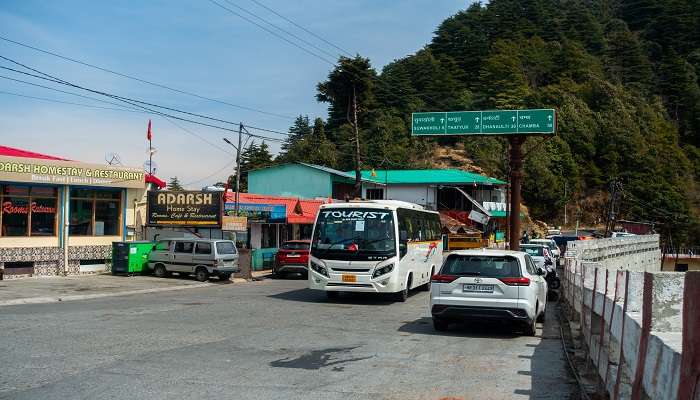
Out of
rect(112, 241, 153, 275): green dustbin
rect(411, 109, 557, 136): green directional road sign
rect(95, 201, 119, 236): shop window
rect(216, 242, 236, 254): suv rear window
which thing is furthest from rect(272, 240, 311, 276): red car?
rect(411, 109, 557, 136): green directional road sign

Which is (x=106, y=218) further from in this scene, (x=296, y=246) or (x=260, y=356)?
(x=260, y=356)

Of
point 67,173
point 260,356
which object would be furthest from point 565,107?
point 260,356

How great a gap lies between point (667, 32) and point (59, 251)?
11473 centimetres

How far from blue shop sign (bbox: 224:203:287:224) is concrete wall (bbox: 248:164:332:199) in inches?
801

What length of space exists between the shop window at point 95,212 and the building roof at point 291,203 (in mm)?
5338

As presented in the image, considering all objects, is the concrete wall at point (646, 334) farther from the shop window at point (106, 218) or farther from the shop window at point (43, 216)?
the shop window at point (106, 218)

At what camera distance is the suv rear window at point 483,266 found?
42.6ft

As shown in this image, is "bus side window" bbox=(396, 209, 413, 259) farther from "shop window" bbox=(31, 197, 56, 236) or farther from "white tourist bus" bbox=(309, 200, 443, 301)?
"shop window" bbox=(31, 197, 56, 236)

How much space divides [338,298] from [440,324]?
6893 mm

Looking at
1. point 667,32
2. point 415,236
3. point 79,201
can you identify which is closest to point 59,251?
point 79,201

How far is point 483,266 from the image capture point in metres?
13.2

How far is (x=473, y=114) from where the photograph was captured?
37.9 metres

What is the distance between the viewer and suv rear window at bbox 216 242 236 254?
26.4 meters

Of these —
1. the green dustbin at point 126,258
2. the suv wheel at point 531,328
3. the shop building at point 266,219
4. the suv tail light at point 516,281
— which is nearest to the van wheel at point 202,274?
the green dustbin at point 126,258
